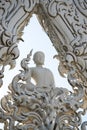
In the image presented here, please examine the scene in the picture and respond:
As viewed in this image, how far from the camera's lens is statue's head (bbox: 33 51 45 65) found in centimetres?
343

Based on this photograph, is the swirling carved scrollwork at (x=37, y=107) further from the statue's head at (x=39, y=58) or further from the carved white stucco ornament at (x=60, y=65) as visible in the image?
the statue's head at (x=39, y=58)

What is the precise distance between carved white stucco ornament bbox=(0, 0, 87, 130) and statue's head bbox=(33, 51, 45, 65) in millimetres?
79

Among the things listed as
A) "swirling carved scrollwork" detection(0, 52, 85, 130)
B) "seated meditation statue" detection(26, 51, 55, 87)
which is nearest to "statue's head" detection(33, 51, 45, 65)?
"seated meditation statue" detection(26, 51, 55, 87)

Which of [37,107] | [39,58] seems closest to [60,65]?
[39,58]

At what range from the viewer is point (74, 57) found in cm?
353

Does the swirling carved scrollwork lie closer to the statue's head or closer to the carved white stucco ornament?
the carved white stucco ornament

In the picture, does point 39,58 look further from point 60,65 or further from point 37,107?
point 37,107

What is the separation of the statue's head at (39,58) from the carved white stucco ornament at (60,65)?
8 centimetres

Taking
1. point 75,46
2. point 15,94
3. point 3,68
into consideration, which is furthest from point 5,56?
point 75,46

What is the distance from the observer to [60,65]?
3.52 m

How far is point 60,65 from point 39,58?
0.63 feet

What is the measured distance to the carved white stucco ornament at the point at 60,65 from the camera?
321cm

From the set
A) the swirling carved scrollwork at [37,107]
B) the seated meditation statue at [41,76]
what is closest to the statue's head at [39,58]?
the seated meditation statue at [41,76]

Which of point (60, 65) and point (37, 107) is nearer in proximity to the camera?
point (37, 107)
